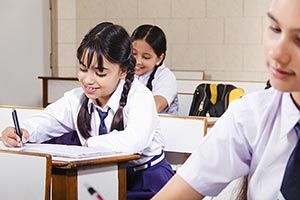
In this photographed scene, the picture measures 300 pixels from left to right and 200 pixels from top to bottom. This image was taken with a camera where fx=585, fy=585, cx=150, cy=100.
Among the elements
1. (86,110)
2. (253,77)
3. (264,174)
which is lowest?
A: (253,77)

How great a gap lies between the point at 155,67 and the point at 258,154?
250 cm

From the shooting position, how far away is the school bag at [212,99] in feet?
12.0

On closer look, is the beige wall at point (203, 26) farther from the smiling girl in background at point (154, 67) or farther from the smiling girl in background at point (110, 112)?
the smiling girl in background at point (110, 112)

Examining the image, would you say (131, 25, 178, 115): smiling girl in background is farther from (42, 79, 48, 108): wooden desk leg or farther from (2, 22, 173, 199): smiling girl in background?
(42, 79, 48, 108): wooden desk leg

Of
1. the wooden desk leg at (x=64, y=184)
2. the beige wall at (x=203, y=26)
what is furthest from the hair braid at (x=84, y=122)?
the beige wall at (x=203, y=26)

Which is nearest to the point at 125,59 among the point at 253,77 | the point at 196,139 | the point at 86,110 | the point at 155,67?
the point at 86,110

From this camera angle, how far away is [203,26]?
551cm

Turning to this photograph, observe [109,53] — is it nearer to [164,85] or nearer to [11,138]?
[11,138]

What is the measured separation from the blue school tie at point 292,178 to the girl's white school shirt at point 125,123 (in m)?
1.07

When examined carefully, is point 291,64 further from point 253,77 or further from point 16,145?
point 253,77

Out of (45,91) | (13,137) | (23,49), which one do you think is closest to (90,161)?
(13,137)

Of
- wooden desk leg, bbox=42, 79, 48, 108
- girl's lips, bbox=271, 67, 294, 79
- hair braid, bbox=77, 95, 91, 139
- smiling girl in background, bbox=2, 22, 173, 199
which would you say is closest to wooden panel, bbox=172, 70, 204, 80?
wooden desk leg, bbox=42, 79, 48, 108

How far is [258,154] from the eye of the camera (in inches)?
35.7

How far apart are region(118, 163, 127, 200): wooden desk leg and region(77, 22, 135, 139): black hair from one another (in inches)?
9.7
